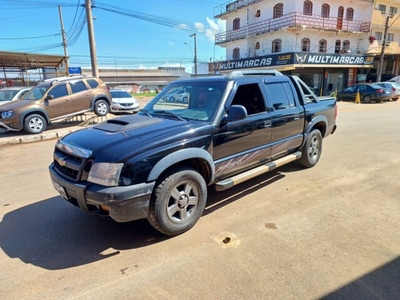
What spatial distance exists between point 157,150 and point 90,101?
9222 millimetres

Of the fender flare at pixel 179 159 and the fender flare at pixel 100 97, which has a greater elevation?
the fender flare at pixel 100 97

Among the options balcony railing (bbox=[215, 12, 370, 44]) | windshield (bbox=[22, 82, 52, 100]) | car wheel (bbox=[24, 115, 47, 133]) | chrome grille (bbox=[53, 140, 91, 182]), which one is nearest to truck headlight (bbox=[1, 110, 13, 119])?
car wheel (bbox=[24, 115, 47, 133])

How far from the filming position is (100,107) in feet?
37.1

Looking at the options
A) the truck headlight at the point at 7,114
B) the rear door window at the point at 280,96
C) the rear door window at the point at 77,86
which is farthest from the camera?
the rear door window at the point at 77,86

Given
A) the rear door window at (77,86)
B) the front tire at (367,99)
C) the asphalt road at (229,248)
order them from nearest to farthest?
the asphalt road at (229,248)
the rear door window at (77,86)
the front tire at (367,99)

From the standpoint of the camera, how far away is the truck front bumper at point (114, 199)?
8.73 feet

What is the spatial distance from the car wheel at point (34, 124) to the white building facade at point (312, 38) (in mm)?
21547

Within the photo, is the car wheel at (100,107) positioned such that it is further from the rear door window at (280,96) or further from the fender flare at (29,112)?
the rear door window at (280,96)

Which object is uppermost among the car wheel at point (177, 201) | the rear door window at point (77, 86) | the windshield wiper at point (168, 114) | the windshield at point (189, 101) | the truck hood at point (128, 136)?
the rear door window at point (77, 86)

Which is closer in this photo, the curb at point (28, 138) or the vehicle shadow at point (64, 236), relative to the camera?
the vehicle shadow at point (64, 236)

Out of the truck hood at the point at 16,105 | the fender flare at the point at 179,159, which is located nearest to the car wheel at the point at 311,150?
the fender flare at the point at 179,159

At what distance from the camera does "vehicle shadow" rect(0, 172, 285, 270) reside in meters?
2.83

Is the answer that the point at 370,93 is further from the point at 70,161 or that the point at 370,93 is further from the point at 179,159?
the point at 70,161

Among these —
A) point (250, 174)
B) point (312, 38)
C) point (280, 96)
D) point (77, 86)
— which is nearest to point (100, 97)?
point (77, 86)
